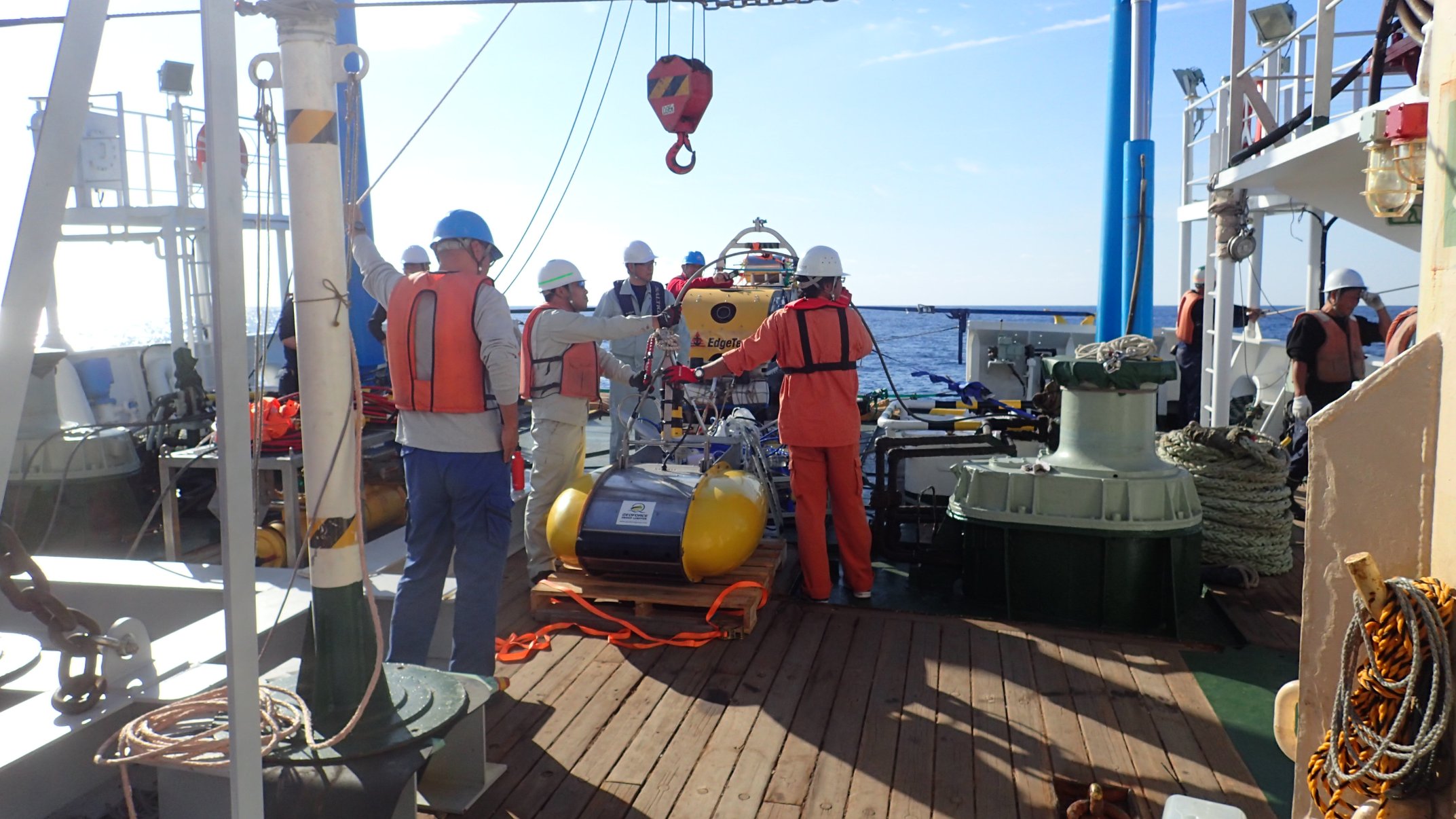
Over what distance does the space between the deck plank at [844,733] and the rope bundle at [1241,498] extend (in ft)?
7.12

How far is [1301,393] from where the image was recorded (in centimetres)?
706

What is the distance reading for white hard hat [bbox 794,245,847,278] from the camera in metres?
5.09

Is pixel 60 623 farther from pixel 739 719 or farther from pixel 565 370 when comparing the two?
pixel 565 370

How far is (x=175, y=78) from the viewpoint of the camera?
9.98 m

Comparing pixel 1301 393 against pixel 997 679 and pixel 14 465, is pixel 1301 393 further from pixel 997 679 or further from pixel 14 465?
pixel 14 465

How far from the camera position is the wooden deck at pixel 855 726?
124 inches

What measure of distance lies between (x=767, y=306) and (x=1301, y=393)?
13.3ft

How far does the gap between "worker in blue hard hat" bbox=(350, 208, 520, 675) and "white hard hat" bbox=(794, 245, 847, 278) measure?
182cm

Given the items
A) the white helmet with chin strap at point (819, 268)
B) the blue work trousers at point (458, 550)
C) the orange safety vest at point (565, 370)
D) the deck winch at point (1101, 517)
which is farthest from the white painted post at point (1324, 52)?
the blue work trousers at point (458, 550)

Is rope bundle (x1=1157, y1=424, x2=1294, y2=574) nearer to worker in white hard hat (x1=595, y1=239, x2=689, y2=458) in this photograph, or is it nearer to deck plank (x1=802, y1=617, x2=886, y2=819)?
deck plank (x1=802, y1=617, x2=886, y2=819)

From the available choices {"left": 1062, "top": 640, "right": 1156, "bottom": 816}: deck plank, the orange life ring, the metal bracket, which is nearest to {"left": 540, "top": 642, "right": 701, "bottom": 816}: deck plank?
the metal bracket

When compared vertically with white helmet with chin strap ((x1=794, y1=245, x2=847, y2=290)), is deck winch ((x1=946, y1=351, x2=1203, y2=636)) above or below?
below

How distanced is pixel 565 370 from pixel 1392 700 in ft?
13.5

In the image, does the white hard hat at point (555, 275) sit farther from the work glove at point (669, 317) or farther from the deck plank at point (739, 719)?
the deck plank at point (739, 719)
